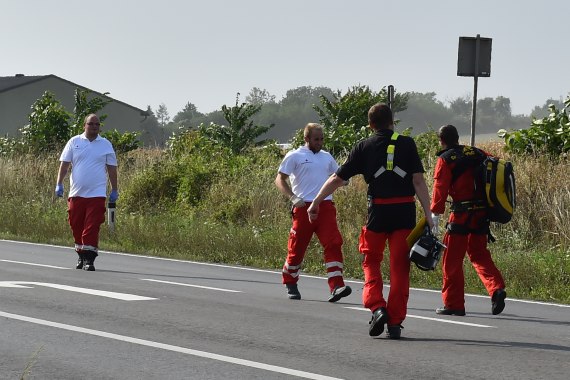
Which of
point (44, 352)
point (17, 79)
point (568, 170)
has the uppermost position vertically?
point (17, 79)

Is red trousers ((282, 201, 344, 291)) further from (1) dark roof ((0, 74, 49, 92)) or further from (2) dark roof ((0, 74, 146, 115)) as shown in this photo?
(1) dark roof ((0, 74, 49, 92))

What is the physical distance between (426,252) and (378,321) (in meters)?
0.74

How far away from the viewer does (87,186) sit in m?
16.6

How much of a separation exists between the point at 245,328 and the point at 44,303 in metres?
2.53

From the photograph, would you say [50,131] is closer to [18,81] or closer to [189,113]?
[18,81]

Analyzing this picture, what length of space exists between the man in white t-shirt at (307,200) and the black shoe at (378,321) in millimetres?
2929

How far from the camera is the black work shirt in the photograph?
10312mm

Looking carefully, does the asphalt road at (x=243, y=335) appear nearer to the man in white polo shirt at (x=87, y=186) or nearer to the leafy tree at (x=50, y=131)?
the man in white polo shirt at (x=87, y=186)

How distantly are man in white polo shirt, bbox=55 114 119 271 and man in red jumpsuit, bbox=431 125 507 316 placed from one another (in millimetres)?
6078

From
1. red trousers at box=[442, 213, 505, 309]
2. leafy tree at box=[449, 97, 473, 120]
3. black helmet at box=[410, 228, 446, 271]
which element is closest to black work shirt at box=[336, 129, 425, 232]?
black helmet at box=[410, 228, 446, 271]

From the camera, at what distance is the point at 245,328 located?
34.7 ft

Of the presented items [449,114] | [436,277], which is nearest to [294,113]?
[449,114]

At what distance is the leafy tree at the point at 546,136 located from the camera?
21781 millimetres

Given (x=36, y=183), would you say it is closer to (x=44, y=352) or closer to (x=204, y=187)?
(x=204, y=187)
